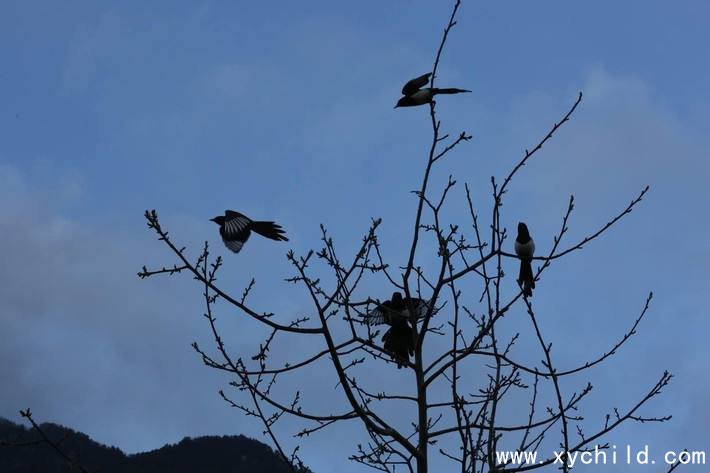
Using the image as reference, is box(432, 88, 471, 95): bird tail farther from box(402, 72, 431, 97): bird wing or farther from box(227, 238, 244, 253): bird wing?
box(227, 238, 244, 253): bird wing

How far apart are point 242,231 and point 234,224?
231 mm

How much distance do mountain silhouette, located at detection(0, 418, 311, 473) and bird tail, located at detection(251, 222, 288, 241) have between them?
44032mm

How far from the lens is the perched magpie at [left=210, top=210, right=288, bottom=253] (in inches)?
284

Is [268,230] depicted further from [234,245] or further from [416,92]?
[416,92]

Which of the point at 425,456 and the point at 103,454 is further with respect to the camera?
the point at 103,454

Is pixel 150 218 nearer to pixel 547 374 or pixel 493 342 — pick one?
pixel 493 342

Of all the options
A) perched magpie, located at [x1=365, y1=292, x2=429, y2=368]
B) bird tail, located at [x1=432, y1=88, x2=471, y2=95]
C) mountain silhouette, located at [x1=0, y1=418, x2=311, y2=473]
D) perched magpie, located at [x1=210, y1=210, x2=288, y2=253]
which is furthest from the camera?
mountain silhouette, located at [x1=0, y1=418, x2=311, y2=473]

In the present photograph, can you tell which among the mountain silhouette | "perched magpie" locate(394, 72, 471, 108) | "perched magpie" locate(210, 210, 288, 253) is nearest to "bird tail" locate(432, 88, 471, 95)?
"perched magpie" locate(394, 72, 471, 108)

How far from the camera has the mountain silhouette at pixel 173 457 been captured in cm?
5288

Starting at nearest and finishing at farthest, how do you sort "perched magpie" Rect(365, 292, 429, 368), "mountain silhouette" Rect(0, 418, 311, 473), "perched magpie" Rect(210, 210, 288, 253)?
"perched magpie" Rect(365, 292, 429, 368), "perched magpie" Rect(210, 210, 288, 253), "mountain silhouette" Rect(0, 418, 311, 473)

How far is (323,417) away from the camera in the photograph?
17.6 feet

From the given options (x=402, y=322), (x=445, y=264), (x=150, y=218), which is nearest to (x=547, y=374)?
(x=445, y=264)

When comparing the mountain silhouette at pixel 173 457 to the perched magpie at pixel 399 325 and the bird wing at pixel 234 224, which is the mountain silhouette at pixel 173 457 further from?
the perched magpie at pixel 399 325

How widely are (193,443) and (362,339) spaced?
6026 centimetres
